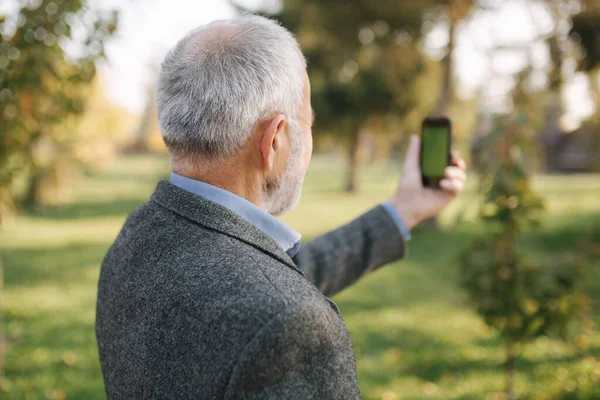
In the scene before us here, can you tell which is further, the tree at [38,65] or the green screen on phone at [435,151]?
the tree at [38,65]

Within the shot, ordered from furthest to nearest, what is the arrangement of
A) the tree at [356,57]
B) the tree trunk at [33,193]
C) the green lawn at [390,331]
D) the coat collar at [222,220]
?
the tree trunk at [33,193] → the tree at [356,57] → the green lawn at [390,331] → the coat collar at [222,220]

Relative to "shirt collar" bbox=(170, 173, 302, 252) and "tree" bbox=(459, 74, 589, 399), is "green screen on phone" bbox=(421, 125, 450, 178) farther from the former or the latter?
"tree" bbox=(459, 74, 589, 399)

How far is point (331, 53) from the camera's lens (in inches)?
680

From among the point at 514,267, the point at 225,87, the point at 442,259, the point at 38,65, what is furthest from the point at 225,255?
the point at 442,259

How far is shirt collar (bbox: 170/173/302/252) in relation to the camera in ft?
3.64

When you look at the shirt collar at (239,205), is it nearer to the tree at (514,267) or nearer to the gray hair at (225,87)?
the gray hair at (225,87)

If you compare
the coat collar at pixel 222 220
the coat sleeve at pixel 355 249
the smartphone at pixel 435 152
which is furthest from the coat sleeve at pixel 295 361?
the smartphone at pixel 435 152

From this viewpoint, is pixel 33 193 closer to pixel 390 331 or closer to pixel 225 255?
pixel 390 331

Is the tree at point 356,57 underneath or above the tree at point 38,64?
above

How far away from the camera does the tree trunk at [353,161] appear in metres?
20.7

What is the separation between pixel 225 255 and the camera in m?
0.99

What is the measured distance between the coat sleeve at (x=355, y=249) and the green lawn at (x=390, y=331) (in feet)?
4.04

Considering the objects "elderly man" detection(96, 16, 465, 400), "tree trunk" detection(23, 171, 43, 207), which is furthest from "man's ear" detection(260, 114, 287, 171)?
A: "tree trunk" detection(23, 171, 43, 207)

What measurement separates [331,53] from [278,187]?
16838mm
